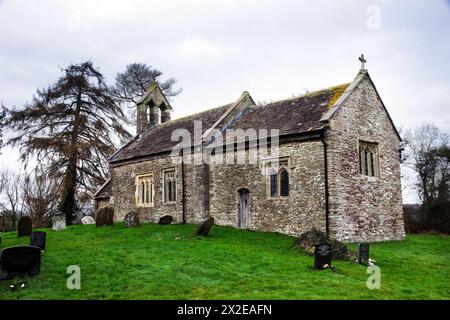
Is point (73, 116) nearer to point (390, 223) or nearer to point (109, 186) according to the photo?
point (109, 186)

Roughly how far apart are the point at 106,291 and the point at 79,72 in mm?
25605

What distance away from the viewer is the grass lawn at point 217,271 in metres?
9.51

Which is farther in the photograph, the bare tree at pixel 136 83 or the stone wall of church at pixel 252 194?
the bare tree at pixel 136 83

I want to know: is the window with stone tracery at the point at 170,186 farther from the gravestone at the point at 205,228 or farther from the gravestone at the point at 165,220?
the gravestone at the point at 205,228

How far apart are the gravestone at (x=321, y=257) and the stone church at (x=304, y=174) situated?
466 centimetres

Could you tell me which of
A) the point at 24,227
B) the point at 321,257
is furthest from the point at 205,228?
the point at 24,227

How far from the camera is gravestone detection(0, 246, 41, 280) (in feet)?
35.4

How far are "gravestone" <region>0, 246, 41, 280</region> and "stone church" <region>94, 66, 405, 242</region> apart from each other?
10.3 m

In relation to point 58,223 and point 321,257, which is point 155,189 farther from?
point 321,257

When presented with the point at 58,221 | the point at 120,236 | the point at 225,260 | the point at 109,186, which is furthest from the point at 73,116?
the point at 225,260

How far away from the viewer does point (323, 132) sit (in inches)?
684

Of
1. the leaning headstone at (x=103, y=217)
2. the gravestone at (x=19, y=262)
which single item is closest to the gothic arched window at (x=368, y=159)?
the leaning headstone at (x=103, y=217)

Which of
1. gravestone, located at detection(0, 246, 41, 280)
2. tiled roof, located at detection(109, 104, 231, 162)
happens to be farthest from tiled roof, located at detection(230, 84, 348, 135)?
gravestone, located at detection(0, 246, 41, 280)

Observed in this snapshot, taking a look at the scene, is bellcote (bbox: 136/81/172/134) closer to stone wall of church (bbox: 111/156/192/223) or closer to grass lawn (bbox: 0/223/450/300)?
stone wall of church (bbox: 111/156/192/223)
